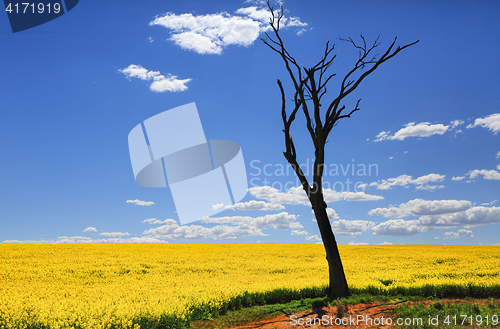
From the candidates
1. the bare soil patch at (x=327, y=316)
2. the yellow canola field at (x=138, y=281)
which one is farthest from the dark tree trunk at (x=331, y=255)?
the yellow canola field at (x=138, y=281)

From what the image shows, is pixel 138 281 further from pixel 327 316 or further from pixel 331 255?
pixel 327 316

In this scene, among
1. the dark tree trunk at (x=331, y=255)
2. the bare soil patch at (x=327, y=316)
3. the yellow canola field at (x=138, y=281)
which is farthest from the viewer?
the dark tree trunk at (x=331, y=255)

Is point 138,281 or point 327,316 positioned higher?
point 138,281

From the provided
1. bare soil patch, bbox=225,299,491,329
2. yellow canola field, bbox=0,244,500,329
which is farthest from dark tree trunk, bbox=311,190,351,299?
yellow canola field, bbox=0,244,500,329

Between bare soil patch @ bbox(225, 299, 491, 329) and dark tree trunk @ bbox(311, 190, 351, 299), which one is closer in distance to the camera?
bare soil patch @ bbox(225, 299, 491, 329)

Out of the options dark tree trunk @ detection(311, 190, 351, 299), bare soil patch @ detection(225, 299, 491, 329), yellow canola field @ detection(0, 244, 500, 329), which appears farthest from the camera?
dark tree trunk @ detection(311, 190, 351, 299)

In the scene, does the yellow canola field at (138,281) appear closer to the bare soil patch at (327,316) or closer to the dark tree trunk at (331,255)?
the dark tree trunk at (331,255)

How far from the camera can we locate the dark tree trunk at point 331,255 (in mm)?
11289

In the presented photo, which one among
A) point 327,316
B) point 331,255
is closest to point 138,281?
point 331,255

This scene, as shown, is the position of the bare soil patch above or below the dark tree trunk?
below

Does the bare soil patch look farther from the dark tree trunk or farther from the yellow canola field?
the yellow canola field

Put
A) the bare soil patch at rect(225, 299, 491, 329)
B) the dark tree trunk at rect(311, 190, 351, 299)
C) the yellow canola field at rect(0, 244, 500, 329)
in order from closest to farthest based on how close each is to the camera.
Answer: the bare soil patch at rect(225, 299, 491, 329), the yellow canola field at rect(0, 244, 500, 329), the dark tree trunk at rect(311, 190, 351, 299)

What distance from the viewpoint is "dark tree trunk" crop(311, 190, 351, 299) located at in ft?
37.0

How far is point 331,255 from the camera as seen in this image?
1162 cm
